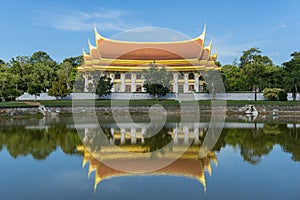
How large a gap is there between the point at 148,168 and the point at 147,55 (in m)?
36.2

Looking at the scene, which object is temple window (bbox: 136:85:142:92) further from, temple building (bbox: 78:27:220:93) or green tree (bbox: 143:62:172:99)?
green tree (bbox: 143:62:172:99)

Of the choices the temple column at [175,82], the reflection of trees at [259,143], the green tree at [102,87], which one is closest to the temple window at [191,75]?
the temple column at [175,82]

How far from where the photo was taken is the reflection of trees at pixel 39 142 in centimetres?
1124

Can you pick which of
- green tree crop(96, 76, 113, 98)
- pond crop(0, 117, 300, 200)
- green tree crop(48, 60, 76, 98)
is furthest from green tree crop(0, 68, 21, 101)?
pond crop(0, 117, 300, 200)

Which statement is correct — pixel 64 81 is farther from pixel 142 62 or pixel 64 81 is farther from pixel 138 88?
pixel 142 62

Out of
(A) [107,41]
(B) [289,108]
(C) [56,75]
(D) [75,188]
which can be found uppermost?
(A) [107,41]

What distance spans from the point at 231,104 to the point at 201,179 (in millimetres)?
25860

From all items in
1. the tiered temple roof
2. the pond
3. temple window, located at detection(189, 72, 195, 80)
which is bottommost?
the pond

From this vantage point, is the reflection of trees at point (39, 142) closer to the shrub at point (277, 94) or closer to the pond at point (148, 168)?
the pond at point (148, 168)

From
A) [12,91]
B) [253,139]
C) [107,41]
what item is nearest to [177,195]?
[253,139]

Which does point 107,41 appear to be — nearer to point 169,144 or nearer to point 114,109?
point 114,109

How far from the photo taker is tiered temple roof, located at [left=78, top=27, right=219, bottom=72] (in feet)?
137

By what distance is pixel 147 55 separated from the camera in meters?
44.1

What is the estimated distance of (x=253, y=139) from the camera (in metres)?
14.1
